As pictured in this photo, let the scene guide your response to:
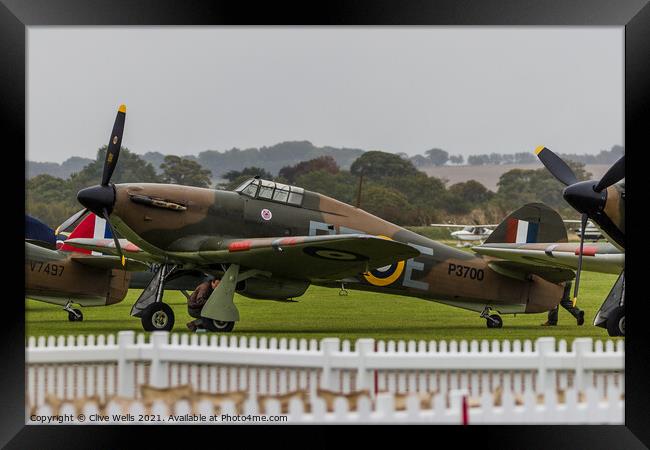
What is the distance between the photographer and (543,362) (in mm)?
6121

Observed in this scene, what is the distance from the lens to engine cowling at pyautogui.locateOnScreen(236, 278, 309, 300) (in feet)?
35.4

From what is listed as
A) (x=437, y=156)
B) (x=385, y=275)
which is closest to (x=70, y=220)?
(x=385, y=275)

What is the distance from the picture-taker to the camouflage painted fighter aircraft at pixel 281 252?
1017cm

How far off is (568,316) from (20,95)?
25.2ft

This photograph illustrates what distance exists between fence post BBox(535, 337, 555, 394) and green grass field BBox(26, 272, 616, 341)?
12.4ft

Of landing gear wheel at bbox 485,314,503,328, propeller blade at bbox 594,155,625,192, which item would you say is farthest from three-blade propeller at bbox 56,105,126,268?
propeller blade at bbox 594,155,625,192

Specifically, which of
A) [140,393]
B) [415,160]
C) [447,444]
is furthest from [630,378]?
[415,160]

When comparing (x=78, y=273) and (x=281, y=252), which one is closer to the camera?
Answer: (x=281, y=252)

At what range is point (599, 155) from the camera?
984cm

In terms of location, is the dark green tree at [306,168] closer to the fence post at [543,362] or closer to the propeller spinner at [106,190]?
the propeller spinner at [106,190]

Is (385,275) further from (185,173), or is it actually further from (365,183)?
(185,173)

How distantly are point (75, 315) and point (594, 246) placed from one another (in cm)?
668

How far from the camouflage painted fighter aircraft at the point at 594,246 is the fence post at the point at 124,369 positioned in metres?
3.87

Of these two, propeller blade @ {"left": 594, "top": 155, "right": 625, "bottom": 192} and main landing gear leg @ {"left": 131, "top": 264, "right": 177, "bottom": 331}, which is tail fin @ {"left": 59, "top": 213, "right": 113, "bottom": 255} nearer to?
main landing gear leg @ {"left": 131, "top": 264, "right": 177, "bottom": 331}
